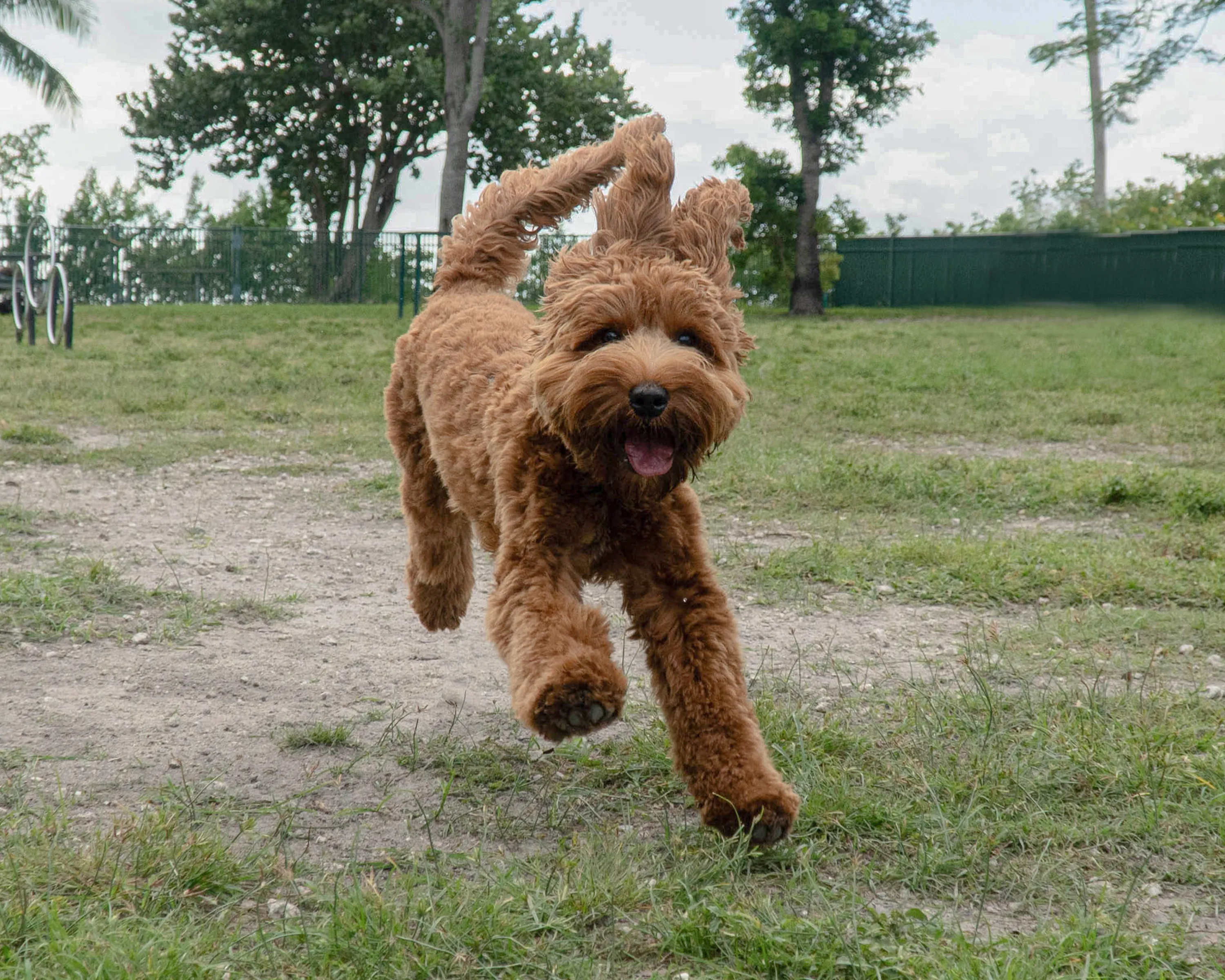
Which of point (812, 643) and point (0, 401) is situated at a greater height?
point (0, 401)

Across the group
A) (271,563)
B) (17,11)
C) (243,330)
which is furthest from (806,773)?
(17,11)

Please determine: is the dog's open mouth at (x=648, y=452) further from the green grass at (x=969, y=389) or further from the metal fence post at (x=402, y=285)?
the metal fence post at (x=402, y=285)

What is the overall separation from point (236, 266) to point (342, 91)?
8434 millimetres

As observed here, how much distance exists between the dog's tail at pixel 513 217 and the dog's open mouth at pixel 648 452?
1.51 meters

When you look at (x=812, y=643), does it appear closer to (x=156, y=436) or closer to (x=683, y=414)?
(x=683, y=414)

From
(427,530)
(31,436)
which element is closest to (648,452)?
(427,530)

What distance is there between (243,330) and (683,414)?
17.3 m

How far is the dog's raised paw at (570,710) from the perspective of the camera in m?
2.83

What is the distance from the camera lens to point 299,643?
491 centimetres

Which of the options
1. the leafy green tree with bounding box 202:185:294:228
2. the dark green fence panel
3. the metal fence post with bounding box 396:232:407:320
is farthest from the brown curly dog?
the leafy green tree with bounding box 202:185:294:228

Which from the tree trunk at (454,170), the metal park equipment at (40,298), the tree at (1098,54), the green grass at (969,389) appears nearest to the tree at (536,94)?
the tree trunk at (454,170)

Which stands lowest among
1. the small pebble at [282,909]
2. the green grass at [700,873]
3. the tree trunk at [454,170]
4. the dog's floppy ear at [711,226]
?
the small pebble at [282,909]

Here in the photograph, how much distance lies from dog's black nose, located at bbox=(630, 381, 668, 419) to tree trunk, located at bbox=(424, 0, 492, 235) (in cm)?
2317

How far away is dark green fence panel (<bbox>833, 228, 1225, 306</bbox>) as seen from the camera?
2248mm
